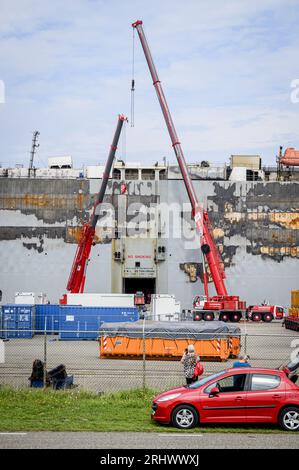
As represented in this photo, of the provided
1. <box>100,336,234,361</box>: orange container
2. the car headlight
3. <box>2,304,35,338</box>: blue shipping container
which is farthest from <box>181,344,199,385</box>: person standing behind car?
<box>2,304,35,338</box>: blue shipping container

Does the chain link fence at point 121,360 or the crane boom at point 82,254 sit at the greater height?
the crane boom at point 82,254

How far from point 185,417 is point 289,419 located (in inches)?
82.1

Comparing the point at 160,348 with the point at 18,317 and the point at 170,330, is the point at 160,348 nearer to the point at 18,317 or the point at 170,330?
the point at 170,330

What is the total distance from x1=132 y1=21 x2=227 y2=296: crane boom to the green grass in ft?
117

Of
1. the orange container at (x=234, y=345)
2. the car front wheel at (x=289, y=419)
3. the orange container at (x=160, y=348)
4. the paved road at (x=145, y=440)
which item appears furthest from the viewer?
the orange container at (x=234, y=345)

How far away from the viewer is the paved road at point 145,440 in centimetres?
1234

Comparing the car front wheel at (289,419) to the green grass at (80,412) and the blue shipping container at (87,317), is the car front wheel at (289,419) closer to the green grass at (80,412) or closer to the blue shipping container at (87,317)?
the green grass at (80,412)

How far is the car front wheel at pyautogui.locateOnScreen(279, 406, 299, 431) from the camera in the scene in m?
14.0

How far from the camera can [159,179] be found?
66250 mm

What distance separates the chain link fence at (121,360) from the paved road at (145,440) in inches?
198

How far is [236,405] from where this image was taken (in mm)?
14133

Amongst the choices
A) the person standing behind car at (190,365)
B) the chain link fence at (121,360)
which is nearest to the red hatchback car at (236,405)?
the person standing behind car at (190,365)
